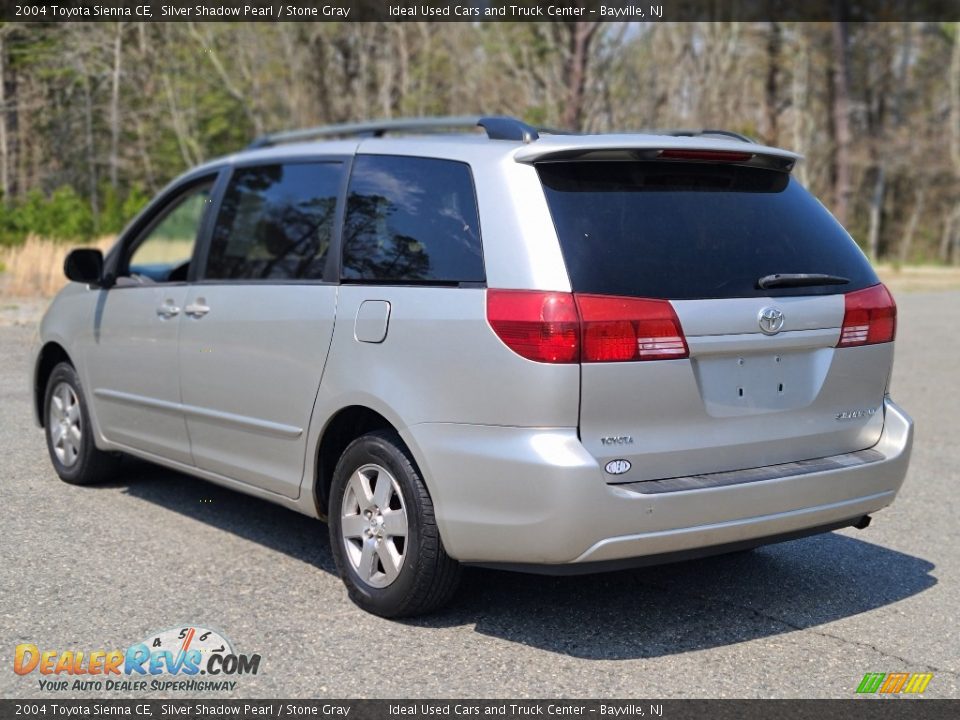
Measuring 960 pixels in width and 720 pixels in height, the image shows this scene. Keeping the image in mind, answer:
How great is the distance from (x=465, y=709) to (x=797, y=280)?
2013mm

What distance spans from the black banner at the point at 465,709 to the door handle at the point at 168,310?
2414 millimetres

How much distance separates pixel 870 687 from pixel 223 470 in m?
3.01

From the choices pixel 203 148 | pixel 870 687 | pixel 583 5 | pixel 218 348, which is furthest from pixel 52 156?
pixel 870 687

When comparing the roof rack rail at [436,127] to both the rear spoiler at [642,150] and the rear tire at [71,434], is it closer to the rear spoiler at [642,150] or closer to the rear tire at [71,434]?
the rear spoiler at [642,150]

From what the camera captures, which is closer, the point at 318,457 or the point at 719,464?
the point at 719,464

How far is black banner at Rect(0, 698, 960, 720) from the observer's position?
12.1 feet

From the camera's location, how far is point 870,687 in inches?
158

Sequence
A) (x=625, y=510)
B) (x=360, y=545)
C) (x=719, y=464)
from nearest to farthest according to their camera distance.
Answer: (x=625, y=510)
(x=719, y=464)
(x=360, y=545)

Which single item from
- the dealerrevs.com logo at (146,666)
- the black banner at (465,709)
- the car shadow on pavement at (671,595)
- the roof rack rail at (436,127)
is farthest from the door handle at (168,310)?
the black banner at (465,709)

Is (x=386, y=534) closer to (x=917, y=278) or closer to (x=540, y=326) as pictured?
(x=540, y=326)

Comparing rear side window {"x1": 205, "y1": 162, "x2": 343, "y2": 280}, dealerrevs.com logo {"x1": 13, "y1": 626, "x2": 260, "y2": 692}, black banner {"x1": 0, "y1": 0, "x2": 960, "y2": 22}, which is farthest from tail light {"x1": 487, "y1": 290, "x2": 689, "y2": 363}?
black banner {"x1": 0, "y1": 0, "x2": 960, "y2": 22}

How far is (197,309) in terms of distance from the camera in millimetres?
5617

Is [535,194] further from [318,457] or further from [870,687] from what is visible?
[870,687]

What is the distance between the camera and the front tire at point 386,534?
14.3 feet
